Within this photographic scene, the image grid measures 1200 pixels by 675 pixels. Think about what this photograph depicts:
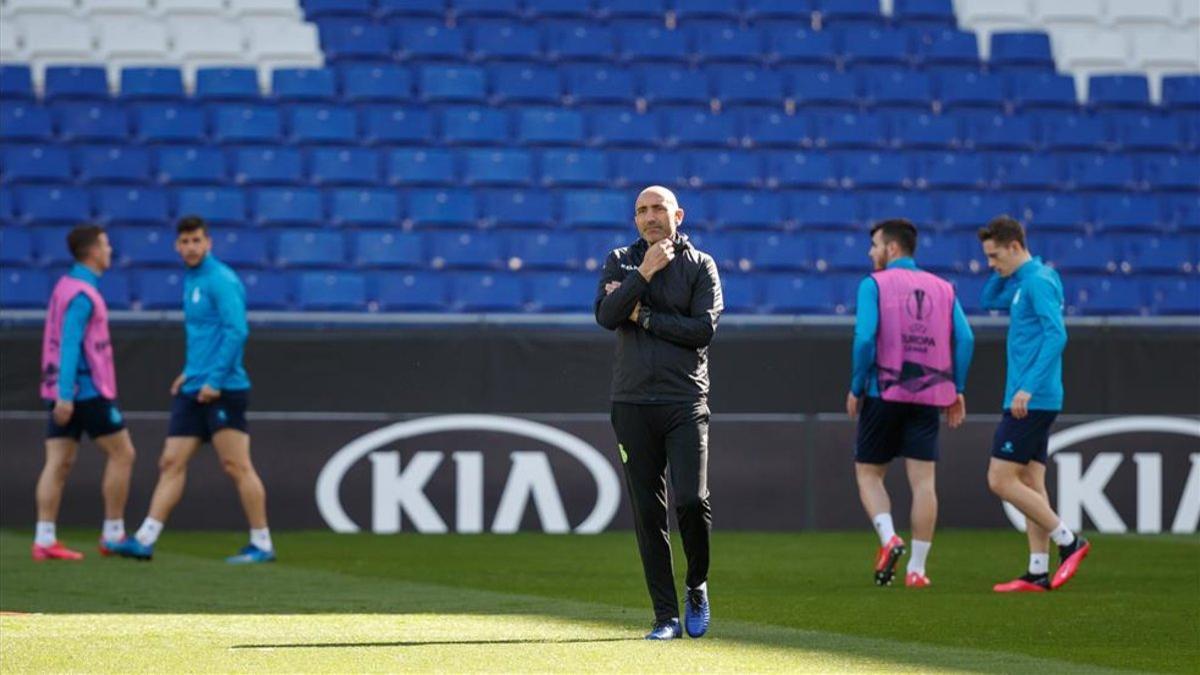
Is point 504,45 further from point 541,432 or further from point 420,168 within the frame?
point 541,432

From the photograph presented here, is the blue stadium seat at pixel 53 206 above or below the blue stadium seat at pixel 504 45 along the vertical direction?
below

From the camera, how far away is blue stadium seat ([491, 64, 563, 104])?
69.1ft

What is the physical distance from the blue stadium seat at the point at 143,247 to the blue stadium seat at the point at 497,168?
3.02m

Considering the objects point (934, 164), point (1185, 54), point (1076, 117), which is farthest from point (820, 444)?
point (1185, 54)

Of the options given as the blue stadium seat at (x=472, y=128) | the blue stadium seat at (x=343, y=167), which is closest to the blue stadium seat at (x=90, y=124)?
the blue stadium seat at (x=343, y=167)

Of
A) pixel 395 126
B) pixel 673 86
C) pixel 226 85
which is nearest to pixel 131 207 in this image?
pixel 226 85

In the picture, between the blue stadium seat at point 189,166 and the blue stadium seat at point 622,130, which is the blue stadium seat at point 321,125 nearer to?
the blue stadium seat at point 189,166

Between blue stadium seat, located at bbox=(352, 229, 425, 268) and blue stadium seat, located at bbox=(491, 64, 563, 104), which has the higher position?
blue stadium seat, located at bbox=(491, 64, 563, 104)

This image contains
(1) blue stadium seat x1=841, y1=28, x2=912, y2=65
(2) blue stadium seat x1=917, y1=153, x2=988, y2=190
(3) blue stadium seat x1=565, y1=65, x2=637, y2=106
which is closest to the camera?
(2) blue stadium seat x1=917, y1=153, x2=988, y2=190

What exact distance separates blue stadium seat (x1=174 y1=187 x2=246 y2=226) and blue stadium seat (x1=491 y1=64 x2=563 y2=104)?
3.07m

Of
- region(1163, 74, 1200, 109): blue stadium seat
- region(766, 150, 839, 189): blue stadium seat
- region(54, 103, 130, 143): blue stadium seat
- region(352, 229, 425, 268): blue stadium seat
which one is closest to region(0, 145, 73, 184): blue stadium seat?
region(54, 103, 130, 143): blue stadium seat

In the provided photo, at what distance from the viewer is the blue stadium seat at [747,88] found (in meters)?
21.4

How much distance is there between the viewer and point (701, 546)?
8008 millimetres

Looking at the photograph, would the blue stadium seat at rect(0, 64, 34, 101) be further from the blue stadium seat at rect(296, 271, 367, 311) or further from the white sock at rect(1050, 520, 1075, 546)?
the white sock at rect(1050, 520, 1075, 546)
